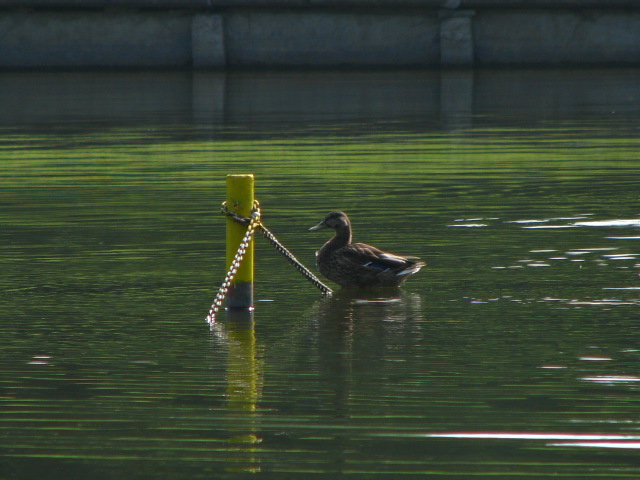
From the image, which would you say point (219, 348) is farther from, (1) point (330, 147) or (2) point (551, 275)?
(1) point (330, 147)

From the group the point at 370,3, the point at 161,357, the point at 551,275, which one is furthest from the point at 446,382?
the point at 370,3

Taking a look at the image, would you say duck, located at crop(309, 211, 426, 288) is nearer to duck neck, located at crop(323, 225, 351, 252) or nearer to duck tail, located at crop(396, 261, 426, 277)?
duck tail, located at crop(396, 261, 426, 277)

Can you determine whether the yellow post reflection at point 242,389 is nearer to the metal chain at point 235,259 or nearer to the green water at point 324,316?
the green water at point 324,316

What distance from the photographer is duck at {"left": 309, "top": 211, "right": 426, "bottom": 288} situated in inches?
436

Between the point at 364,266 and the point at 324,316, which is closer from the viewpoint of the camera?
the point at 324,316

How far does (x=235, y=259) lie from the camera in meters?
10.0

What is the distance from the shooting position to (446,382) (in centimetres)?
782

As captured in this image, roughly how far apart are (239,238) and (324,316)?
0.80 meters

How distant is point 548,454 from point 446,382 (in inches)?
56.9

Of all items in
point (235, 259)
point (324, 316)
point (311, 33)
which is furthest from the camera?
point (311, 33)

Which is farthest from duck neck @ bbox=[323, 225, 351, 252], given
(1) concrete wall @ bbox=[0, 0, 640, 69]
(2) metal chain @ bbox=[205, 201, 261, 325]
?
(1) concrete wall @ bbox=[0, 0, 640, 69]

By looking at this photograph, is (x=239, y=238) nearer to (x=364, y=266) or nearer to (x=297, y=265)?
(x=297, y=265)

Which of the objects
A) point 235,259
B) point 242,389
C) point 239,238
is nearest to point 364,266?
point 239,238

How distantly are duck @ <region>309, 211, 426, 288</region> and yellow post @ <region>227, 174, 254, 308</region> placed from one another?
44.1 inches
